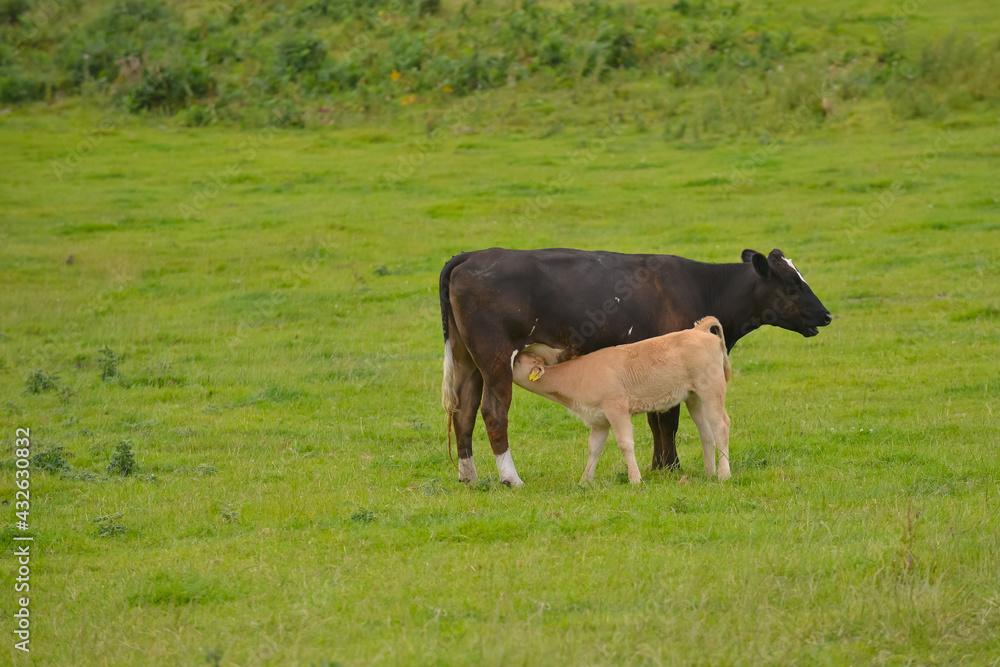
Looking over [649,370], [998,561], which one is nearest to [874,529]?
[998,561]

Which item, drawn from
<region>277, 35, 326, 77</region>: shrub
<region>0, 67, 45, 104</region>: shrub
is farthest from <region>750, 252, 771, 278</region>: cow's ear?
<region>0, 67, 45, 104</region>: shrub

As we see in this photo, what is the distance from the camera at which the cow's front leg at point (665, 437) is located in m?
10.1

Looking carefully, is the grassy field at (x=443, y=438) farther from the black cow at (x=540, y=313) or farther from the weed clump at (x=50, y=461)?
the black cow at (x=540, y=313)

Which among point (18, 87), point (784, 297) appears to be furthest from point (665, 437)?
point (18, 87)

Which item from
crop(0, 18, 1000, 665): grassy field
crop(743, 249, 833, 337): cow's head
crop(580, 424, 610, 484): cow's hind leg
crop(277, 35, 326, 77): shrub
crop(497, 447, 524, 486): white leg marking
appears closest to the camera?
crop(0, 18, 1000, 665): grassy field

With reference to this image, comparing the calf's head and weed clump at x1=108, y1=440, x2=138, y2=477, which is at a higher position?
the calf's head

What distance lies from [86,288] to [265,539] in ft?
45.8

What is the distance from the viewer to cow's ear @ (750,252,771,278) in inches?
420

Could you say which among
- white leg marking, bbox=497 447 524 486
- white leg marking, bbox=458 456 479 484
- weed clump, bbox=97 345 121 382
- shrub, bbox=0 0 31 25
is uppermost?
shrub, bbox=0 0 31 25

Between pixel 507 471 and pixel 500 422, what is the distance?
17.6 inches

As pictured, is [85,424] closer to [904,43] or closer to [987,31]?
[904,43]

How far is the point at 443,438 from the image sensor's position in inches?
455

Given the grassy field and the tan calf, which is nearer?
the grassy field

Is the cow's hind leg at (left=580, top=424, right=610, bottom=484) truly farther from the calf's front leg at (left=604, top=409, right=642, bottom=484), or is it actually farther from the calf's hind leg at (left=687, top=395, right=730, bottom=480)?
the calf's hind leg at (left=687, top=395, right=730, bottom=480)
